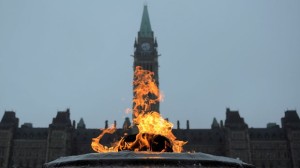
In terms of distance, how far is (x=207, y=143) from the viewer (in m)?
102

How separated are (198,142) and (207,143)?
2.35 metres

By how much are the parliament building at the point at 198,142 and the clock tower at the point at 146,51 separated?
39.4 feet

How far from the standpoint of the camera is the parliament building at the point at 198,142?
9394 centimetres

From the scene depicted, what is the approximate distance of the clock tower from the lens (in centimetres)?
10850

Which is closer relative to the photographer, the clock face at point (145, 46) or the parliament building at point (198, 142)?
the parliament building at point (198, 142)

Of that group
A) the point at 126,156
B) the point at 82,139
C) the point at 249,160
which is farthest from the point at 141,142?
the point at 82,139

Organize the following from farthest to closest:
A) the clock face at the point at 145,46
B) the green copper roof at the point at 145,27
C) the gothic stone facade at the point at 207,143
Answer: the green copper roof at the point at 145,27, the clock face at the point at 145,46, the gothic stone facade at the point at 207,143

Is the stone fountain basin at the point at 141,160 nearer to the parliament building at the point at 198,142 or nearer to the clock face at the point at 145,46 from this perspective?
the parliament building at the point at 198,142

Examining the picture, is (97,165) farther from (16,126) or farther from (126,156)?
(16,126)

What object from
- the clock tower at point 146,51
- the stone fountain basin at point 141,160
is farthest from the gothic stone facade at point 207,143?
the stone fountain basin at point 141,160

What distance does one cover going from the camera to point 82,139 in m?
102

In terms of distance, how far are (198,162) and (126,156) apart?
2.28 m

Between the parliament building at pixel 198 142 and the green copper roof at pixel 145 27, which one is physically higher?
the green copper roof at pixel 145 27

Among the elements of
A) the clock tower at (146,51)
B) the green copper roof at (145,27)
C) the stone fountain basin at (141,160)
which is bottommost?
the stone fountain basin at (141,160)
